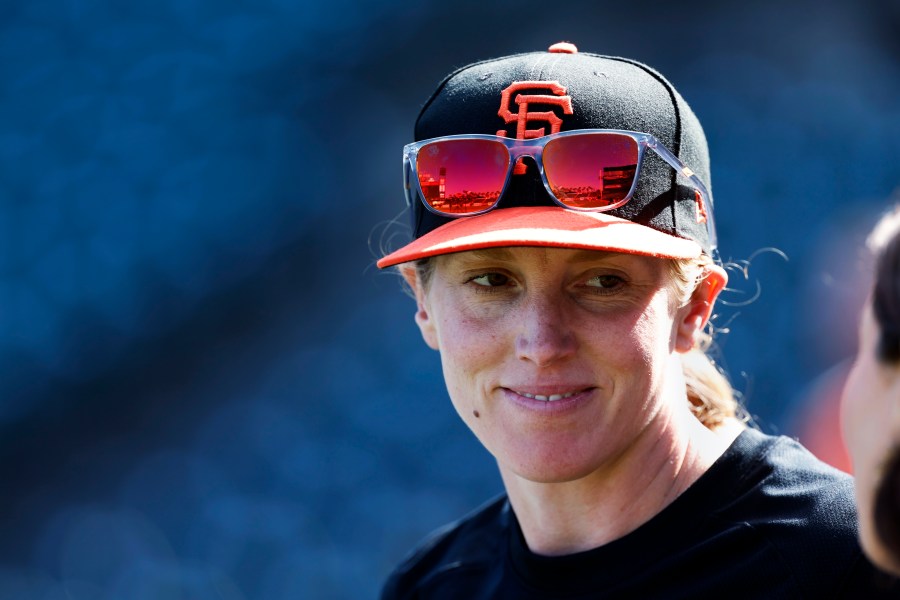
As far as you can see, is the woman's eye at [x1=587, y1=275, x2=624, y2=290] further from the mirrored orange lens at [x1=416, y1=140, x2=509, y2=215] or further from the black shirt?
the black shirt

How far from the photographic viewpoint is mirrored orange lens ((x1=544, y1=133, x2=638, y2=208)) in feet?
5.45

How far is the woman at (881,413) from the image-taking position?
101cm

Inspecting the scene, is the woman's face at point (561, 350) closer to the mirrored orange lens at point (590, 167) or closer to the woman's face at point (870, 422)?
the mirrored orange lens at point (590, 167)

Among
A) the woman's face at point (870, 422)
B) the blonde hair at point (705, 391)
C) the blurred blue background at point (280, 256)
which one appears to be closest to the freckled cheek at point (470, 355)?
the blonde hair at point (705, 391)

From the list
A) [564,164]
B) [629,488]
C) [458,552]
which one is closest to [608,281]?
[564,164]

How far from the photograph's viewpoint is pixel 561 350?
161cm

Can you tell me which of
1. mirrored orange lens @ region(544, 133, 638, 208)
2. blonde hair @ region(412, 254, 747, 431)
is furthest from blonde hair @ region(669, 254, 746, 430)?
mirrored orange lens @ region(544, 133, 638, 208)

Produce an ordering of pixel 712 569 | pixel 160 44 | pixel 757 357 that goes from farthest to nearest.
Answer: pixel 160 44
pixel 757 357
pixel 712 569

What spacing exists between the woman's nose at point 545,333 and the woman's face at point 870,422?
561 mm

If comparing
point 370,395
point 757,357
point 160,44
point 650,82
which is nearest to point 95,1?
point 160,44

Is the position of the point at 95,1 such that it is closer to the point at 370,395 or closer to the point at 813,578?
the point at 370,395

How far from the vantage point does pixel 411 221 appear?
1900 mm

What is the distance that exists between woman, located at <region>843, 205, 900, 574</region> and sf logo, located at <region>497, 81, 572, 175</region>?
26.7 inches

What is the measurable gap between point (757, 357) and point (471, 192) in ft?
8.16
